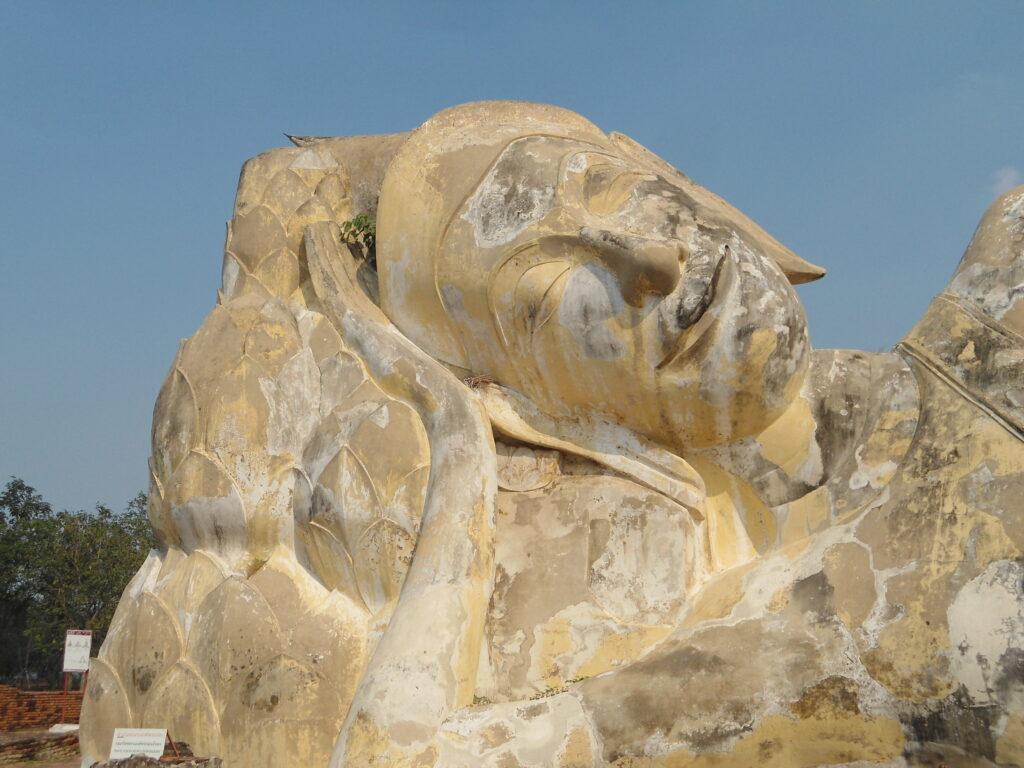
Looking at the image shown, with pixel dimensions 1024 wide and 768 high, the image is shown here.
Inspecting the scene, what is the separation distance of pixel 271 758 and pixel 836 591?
7.73 feet

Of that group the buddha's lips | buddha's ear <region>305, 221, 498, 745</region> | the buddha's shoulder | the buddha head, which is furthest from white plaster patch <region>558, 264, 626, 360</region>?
the buddha's shoulder

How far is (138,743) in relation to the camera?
A: 4516mm

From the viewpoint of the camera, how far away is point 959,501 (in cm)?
410

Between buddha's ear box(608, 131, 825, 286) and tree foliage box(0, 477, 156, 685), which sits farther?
tree foliage box(0, 477, 156, 685)

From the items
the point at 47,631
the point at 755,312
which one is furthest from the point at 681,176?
the point at 47,631

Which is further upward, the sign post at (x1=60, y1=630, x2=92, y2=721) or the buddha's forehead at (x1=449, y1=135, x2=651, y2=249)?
the buddha's forehead at (x1=449, y1=135, x2=651, y2=249)

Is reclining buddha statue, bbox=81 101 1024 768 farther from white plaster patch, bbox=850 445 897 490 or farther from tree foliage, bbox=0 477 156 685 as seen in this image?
tree foliage, bbox=0 477 156 685

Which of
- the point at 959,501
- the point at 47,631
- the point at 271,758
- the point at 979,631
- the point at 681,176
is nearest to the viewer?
the point at 979,631

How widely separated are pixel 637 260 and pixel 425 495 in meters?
1.37

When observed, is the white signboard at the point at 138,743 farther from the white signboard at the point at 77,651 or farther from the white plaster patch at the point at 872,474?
the white signboard at the point at 77,651

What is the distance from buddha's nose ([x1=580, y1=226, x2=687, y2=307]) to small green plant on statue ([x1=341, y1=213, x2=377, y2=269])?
1474mm

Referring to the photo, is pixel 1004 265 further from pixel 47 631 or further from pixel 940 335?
pixel 47 631

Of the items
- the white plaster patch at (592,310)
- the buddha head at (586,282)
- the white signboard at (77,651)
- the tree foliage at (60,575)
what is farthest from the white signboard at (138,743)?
the tree foliage at (60,575)

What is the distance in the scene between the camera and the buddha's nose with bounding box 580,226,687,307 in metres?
4.66
